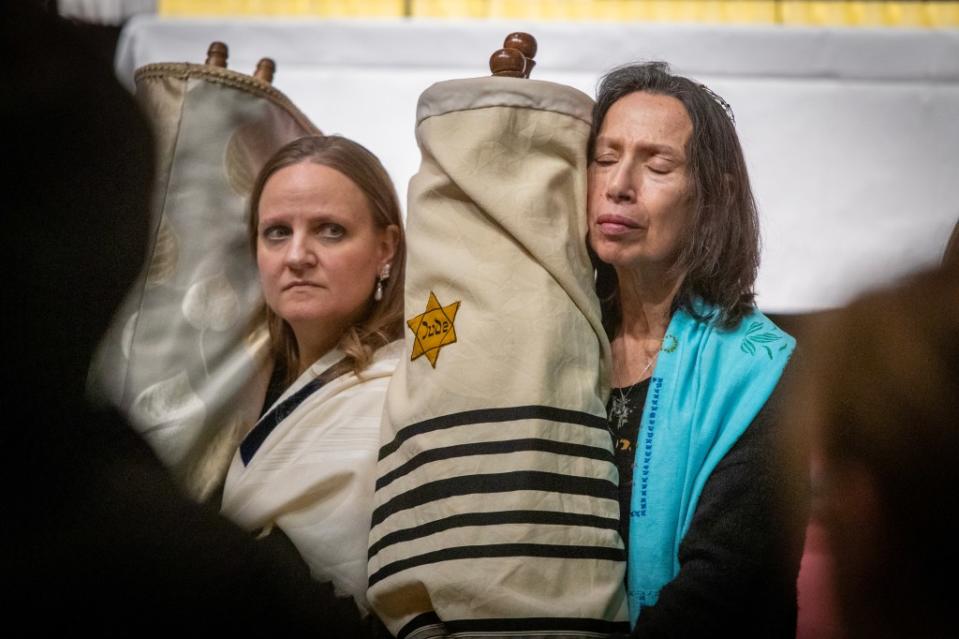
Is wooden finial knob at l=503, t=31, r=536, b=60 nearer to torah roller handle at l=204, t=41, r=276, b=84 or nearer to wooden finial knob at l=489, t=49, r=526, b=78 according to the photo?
wooden finial knob at l=489, t=49, r=526, b=78

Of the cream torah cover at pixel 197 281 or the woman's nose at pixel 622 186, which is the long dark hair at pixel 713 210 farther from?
the cream torah cover at pixel 197 281

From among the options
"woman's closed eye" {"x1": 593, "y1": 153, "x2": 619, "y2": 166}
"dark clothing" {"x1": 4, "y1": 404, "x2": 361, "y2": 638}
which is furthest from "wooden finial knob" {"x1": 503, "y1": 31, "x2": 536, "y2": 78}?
"dark clothing" {"x1": 4, "y1": 404, "x2": 361, "y2": 638}

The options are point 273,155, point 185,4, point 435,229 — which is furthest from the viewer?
point 185,4

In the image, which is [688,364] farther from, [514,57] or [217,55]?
[217,55]

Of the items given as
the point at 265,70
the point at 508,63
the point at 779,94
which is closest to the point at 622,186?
the point at 508,63

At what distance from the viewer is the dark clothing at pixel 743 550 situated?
0.88 metres

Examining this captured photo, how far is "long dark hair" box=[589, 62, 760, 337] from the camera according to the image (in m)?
0.98

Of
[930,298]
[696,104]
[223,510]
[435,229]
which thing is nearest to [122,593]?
[223,510]

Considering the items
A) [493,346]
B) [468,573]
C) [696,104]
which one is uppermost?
[696,104]

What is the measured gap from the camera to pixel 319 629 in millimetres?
971

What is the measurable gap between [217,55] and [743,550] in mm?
830

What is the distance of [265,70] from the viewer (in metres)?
1.25

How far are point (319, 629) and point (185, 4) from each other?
898 mm

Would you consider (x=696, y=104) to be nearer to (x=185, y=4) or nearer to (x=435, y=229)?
(x=435, y=229)
